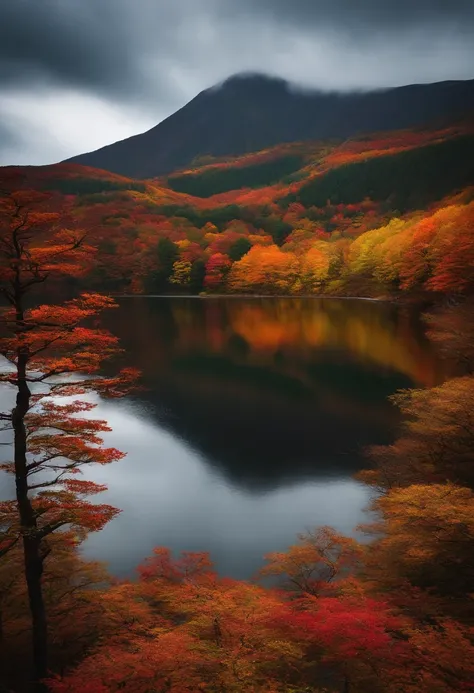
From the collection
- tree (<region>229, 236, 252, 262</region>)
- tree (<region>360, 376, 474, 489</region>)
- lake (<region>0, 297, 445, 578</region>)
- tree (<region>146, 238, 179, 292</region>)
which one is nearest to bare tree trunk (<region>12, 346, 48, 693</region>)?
lake (<region>0, 297, 445, 578</region>)

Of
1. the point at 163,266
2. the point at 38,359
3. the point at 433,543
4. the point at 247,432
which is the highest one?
the point at 163,266

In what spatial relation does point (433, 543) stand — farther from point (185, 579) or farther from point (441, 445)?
point (441, 445)

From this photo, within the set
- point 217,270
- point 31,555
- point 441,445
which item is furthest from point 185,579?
point 217,270

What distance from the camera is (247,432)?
21.4 metres

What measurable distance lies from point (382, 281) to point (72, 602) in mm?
56732

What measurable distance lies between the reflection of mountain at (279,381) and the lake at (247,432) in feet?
0.30

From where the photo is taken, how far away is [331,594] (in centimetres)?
923

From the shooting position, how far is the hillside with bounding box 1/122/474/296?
5172 cm

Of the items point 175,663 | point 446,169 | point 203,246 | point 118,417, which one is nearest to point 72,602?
point 175,663

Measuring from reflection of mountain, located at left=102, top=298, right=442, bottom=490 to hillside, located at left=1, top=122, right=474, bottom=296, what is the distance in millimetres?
9078

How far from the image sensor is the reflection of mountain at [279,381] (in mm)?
19203

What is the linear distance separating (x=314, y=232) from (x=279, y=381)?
2707 inches

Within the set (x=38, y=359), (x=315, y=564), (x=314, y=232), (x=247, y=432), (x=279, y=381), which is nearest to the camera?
(x=38, y=359)

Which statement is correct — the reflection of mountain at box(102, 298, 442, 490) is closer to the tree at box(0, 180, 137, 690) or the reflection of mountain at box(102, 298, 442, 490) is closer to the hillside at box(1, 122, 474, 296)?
the hillside at box(1, 122, 474, 296)
